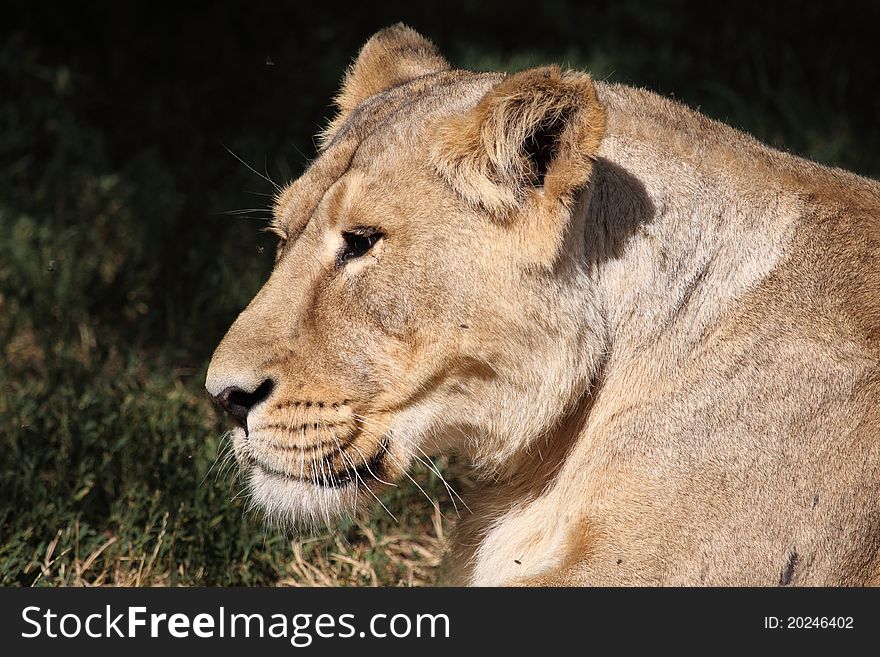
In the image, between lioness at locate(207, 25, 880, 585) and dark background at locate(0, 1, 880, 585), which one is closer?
lioness at locate(207, 25, 880, 585)

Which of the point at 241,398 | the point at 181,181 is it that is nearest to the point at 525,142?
the point at 241,398

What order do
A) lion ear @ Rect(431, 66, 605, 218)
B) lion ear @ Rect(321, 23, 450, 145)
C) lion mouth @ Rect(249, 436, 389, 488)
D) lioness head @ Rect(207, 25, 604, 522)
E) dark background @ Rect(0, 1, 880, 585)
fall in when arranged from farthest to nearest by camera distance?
dark background @ Rect(0, 1, 880, 585)
lion ear @ Rect(321, 23, 450, 145)
lion mouth @ Rect(249, 436, 389, 488)
lioness head @ Rect(207, 25, 604, 522)
lion ear @ Rect(431, 66, 605, 218)

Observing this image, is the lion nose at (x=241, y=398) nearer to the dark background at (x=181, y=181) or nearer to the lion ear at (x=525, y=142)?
the lion ear at (x=525, y=142)

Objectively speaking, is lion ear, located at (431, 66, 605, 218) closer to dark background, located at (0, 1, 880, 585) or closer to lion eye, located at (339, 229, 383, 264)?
lion eye, located at (339, 229, 383, 264)

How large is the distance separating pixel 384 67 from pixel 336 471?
4.62ft

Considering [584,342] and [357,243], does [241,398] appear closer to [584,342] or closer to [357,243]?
[357,243]

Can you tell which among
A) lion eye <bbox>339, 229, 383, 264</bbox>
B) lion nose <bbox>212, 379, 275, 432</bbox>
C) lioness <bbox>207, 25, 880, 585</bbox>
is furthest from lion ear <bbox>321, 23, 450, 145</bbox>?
lion nose <bbox>212, 379, 275, 432</bbox>

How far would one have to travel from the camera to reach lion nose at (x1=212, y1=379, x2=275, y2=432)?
3.23 metres

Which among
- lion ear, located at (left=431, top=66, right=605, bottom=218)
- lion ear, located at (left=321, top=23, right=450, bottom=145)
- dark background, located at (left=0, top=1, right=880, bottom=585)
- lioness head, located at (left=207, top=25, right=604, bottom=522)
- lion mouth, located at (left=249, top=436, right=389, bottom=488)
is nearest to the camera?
lion ear, located at (left=431, top=66, right=605, bottom=218)

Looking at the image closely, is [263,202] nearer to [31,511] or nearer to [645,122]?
[31,511]

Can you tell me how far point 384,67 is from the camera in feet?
13.2

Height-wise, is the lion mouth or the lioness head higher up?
the lioness head

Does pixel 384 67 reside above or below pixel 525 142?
above

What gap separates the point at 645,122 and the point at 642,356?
0.65m
